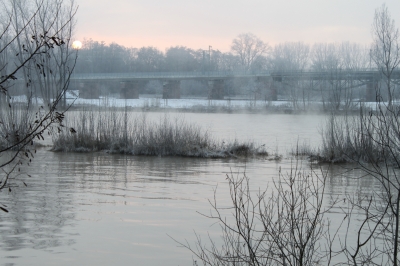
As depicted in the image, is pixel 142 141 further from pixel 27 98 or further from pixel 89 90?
pixel 89 90

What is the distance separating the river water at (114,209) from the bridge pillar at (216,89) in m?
52.8

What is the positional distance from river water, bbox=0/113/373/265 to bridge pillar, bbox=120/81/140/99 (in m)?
56.1

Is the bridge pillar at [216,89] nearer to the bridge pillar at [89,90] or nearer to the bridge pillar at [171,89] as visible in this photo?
the bridge pillar at [171,89]

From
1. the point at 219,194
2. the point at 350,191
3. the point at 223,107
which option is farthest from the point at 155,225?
the point at 223,107

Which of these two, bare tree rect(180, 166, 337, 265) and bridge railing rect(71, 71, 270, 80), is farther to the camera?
bridge railing rect(71, 71, 270, 80)

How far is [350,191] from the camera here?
37.0ft

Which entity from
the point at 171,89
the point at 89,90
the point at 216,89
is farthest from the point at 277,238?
the point at 171,89

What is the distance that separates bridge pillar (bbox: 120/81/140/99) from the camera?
234ft

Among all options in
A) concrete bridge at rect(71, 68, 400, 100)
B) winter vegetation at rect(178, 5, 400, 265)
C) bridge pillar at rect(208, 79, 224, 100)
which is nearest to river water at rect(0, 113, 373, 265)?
winter vegetation at rect(178, 5, 400, 265)

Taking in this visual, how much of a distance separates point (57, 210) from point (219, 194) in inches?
143

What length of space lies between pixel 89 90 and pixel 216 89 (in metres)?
18.9

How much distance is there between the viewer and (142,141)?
708 inches

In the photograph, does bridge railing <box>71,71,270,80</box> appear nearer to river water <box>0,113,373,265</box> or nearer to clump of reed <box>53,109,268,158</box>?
clump of reed <box>53,109,268,158</box>

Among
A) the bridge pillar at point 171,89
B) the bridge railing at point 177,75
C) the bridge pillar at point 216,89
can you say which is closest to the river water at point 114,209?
the bridge railing at point 177,75
